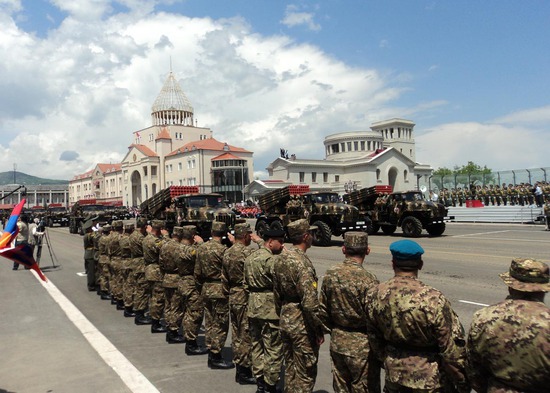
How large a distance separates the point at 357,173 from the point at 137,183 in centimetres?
4798

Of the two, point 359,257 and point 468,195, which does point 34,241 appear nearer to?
point 359,257

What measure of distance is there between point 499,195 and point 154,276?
29135 millimetres

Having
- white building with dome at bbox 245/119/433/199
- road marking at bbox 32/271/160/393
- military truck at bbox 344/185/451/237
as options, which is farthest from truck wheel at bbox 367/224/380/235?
white building with dome at bbox 245/119/433/199

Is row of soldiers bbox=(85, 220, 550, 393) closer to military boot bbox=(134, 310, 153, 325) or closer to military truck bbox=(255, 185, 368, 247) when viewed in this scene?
military boot bbox=(134, 310, 153, 325)

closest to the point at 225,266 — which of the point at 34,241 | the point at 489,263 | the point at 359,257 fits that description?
the point at 359,257

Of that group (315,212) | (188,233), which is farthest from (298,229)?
(315,212)

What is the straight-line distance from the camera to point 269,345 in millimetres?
4320

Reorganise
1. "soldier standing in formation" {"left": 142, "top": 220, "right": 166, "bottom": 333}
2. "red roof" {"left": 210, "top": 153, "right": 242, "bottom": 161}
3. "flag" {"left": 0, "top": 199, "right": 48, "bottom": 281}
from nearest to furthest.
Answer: "flag" {"left": 0, "top": 199, "right": 48, "bottom": 281}
"soldier standing in formation" {"left": 142, "top": 220, "right": 166, "bottom": 333}
"red roof" {"left": 210, "top": 153, "right": 242, "bottom": 161}

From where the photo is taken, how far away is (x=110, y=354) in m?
5.70

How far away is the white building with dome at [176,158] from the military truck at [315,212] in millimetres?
56475

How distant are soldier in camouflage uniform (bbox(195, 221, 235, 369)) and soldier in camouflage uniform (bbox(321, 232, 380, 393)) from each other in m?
2.07

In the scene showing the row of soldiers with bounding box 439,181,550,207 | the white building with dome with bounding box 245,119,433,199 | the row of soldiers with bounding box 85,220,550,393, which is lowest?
the row of soldiers with bounding box 85,220,550,393

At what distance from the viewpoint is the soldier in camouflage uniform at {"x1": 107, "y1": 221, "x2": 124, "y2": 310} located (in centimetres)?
825

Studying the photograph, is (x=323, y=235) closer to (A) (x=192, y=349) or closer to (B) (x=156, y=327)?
(B) (x=156, y=327)
